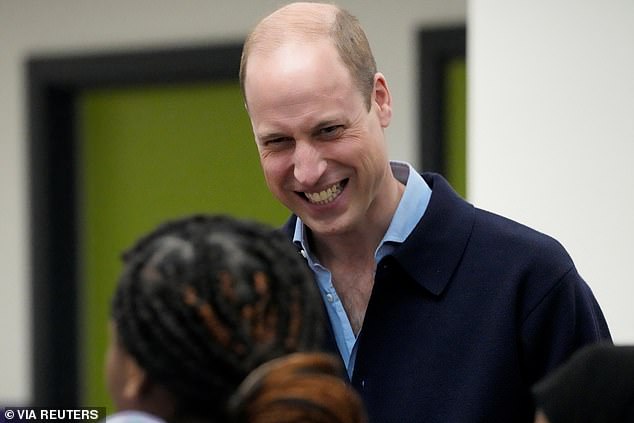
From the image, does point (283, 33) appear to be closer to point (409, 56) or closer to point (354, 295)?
point (354, 295)

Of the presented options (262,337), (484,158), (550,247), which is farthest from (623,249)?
(262,337)

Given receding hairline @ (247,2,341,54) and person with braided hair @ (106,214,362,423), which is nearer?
person with braided hair @ (106,214,362,423)

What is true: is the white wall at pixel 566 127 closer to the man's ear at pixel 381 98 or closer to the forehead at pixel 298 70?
the man's ear at pixel 381 98

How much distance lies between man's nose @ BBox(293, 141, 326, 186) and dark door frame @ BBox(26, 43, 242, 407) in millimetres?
3112

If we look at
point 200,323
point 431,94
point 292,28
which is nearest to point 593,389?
point 200,323

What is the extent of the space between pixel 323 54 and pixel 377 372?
53 centimetres

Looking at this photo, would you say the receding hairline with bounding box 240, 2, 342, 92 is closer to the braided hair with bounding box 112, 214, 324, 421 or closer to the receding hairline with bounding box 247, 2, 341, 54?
the receding hairline with bounding box 247, 2, 341, 54

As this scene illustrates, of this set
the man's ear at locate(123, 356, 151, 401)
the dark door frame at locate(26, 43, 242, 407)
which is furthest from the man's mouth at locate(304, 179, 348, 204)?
the dark door frame at locate(26, 43, 242, 407)

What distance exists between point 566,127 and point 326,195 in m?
1.08

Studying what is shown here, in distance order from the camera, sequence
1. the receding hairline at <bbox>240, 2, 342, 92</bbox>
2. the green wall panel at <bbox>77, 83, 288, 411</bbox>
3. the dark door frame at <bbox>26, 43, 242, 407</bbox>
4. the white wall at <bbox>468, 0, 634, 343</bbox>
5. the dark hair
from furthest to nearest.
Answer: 1. the green wall panel at <bbox>77, 83, 288, 411</bbox>
2. the dark door frame at <bbox>26, 43, 242, 407</bbox>
3. the white wall at <bbox>468, 0, 634, 343</bbox>
4. the receding hairline at <bbox>240, 2, 342, 92</bbox>
5. the dark hair

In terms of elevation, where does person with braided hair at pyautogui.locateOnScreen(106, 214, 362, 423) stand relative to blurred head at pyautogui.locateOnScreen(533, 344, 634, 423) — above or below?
above

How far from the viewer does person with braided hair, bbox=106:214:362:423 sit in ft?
4.39

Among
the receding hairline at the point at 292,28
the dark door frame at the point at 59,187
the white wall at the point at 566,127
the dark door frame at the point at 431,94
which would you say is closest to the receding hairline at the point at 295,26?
the receding hairline at the point at 292,28

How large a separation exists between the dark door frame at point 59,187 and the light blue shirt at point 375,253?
297 centimetres
